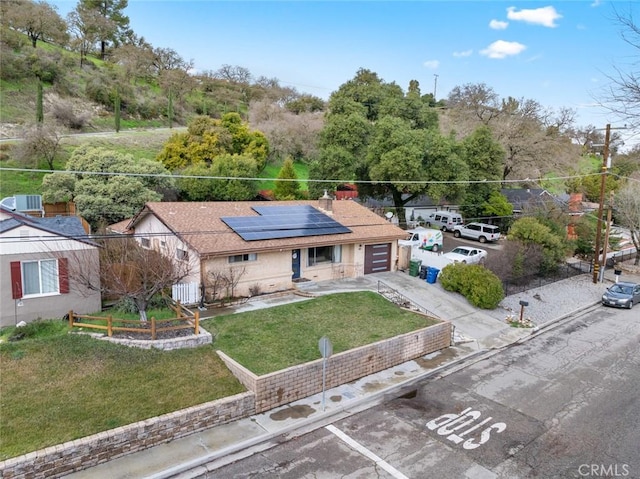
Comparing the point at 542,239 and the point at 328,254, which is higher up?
the point at 542,239

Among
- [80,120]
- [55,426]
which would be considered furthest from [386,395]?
[80,120]

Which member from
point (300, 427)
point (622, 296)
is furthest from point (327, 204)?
point (622, 296)

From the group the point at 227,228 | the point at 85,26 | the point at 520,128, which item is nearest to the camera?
the point at 227,228

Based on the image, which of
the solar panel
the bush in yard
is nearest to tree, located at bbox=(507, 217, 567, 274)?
the bush in yard

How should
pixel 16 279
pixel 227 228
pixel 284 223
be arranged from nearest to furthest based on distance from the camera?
pixel 16 279, pixel 227 228, pixel 284 223

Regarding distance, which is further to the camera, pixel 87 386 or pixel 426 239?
pixel 426 239

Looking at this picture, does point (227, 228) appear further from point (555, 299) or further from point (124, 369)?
point (555, 299)

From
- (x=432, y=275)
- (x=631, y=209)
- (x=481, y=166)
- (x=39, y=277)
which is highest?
(x=481, y=166)

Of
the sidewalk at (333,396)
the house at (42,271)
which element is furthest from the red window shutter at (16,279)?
the sidewalk at (333,396)
